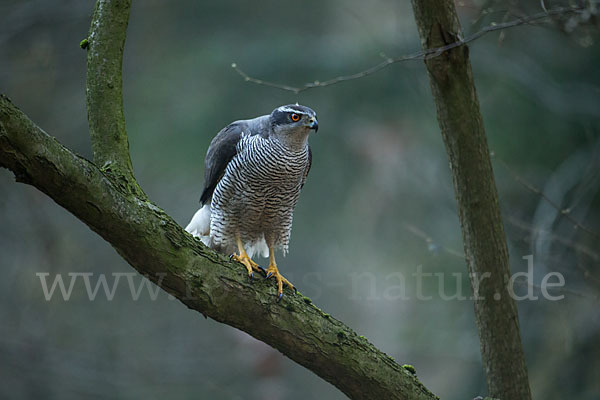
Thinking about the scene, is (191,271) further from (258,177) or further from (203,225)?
(203,225)

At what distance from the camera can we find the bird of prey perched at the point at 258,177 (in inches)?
170

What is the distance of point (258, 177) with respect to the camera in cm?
434

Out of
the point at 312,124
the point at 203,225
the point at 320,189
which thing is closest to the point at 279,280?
the point at 312,124

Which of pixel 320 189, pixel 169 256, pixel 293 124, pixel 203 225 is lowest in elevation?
pixel 169 256

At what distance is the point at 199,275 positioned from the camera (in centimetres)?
296

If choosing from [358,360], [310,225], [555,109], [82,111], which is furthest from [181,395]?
[358,360]

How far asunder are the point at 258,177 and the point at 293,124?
0.45m

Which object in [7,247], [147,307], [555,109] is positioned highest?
[555,109]

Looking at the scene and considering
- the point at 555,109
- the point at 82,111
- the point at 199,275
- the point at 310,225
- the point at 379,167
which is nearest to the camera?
the point at 199,275

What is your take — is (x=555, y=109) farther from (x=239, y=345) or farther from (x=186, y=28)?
(x=186, y=28)

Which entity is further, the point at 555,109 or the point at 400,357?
the point at 400,357

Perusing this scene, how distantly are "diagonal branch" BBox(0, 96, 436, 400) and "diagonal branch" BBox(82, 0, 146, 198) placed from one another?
51 centimetres

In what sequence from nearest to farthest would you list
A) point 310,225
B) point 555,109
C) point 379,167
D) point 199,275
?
point 199,275 → point 555,109 → point 310,225 → point 379,167

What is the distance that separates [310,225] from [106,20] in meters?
9.78
